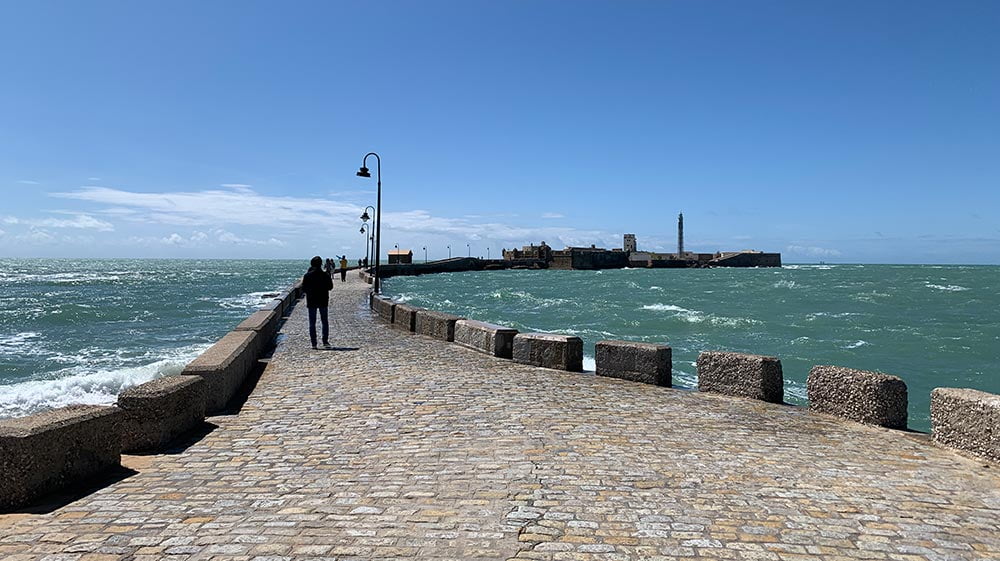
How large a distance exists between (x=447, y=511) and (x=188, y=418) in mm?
3644

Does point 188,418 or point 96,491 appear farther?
point 188,418

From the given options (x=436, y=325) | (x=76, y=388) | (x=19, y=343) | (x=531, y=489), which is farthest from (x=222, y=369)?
(x=19, y=343)

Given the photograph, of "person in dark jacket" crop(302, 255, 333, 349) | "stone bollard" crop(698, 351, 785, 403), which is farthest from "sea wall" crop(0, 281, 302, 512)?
"stone bollard" crop(698, 351, 785, 403)

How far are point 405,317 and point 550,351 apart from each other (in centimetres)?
608

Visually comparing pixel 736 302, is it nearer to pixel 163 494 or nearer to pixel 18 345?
pixel 18 345

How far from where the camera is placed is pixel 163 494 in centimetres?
461

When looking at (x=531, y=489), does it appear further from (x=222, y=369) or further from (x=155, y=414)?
(x=222, y=369)

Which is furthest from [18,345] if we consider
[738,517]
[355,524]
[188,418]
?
[738,517]

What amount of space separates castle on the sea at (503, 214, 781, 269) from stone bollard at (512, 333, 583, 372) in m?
112

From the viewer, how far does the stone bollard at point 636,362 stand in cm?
873

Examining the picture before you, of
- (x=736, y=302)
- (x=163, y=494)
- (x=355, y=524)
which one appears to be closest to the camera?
(x=355, y=524)

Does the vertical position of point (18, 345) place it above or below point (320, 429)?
below

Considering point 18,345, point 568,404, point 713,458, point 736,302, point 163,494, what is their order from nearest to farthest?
point 163,494, point 713,458, point 568,404, point 18,345, point 736,302

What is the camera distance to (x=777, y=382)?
780cm
